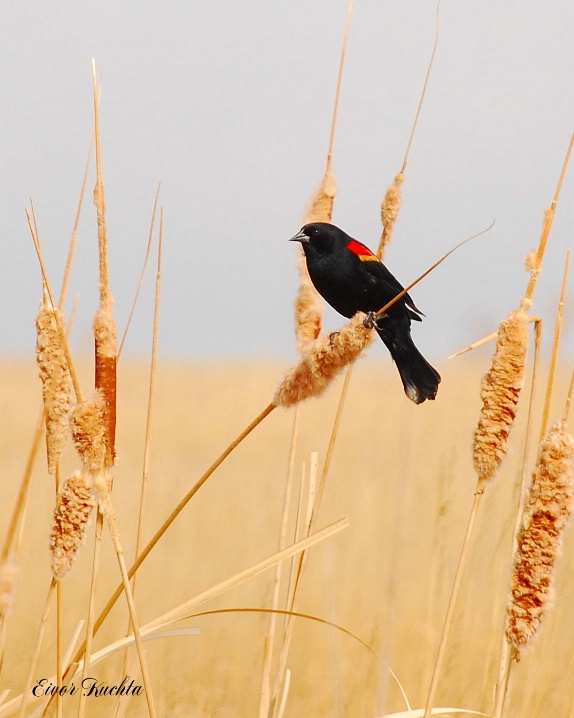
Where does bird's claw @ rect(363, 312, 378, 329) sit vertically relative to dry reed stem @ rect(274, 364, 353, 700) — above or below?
above

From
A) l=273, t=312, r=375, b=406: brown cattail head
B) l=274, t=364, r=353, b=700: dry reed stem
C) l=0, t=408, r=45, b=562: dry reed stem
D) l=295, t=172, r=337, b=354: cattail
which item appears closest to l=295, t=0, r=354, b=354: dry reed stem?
l=295, t=172, r=337, b=354: cattail

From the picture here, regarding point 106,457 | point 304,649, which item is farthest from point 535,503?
point 304,649

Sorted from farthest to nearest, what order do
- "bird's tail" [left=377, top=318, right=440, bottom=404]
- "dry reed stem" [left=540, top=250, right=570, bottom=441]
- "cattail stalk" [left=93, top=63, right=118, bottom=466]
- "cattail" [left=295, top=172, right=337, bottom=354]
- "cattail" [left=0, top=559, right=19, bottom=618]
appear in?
"bird's tail" [left=377, top=318, right=440, bottom=404]
"cattail" [left=295, top=172, right=337, bottom=354]
"dry reed stem" [left=540, top=250, right=570, bottom=441]
"cattail stalk" [left=93, top=63, right=118, bottom=466]
"cattail" [left=0, top=559, right=19, bottom=618]

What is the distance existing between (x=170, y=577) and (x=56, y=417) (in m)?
3.96

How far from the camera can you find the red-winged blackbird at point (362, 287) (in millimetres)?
2330

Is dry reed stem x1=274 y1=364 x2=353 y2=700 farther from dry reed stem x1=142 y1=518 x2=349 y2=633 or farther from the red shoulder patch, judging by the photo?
the red shoulder patch

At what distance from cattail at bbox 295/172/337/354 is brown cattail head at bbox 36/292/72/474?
1.93 feet

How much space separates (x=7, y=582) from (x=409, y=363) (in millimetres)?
1451

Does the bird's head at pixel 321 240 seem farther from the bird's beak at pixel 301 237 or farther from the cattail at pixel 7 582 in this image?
the cattail at pixel 7 582

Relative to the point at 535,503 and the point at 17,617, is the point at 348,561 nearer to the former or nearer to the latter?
the point at 17,617

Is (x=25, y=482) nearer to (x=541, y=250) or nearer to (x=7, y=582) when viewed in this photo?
(x=7, y=582)

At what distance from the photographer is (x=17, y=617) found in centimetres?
433

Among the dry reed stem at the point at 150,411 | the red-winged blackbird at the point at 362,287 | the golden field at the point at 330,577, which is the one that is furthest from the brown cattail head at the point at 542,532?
the red-winged blackbird at the point at 362,287

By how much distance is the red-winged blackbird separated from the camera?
2.33 metres
